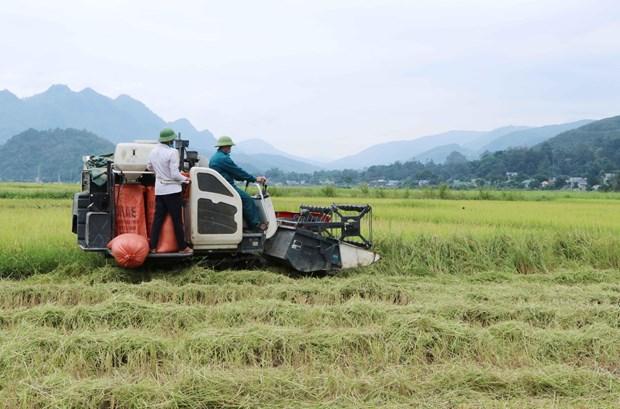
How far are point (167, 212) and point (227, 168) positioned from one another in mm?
917

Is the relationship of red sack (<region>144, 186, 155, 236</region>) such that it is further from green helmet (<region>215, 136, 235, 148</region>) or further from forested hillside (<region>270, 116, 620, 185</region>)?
forested hillside (<region>270, 116, 620, 185</region>)

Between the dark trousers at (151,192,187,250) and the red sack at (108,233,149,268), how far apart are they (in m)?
0.22

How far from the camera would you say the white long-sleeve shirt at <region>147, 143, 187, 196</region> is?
6152mm

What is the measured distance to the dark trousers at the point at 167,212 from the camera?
6258 mm

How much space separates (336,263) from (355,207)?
867mm

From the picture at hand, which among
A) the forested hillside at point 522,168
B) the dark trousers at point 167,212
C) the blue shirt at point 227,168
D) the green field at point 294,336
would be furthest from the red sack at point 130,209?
the forested hillside at point 522,168

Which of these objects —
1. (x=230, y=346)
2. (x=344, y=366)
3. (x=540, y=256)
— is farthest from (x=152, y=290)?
(x=540, y=256)

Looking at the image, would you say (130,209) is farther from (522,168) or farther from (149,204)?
(522,168)

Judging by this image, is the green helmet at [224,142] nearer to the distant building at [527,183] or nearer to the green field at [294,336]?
the green field at [294,336]

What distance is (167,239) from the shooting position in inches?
251

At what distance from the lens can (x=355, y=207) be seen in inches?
302

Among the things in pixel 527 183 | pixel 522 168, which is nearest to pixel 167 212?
pixel 527 183

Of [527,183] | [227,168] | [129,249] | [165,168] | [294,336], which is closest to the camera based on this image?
[294,336]

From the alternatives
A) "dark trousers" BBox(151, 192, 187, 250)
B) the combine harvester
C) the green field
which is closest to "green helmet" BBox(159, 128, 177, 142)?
the combine harvester
